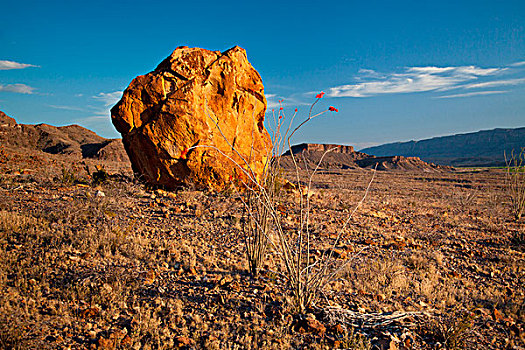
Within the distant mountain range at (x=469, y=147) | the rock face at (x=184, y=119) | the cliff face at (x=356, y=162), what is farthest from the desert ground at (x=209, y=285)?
the distant mountain range at (x=469, y=147)

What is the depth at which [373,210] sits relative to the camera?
8.26 m

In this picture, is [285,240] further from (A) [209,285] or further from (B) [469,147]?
(B) [469,147]

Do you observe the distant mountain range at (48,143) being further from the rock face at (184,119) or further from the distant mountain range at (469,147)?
the distant mountain range at (469,147)

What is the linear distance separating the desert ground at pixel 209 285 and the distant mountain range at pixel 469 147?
341 feet

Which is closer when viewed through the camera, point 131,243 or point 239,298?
point 239,298

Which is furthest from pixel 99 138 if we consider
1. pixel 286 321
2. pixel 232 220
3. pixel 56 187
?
pixel 286 321

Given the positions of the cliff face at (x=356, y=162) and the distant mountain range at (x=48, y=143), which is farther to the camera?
the cliff face at (x=356, y=162)

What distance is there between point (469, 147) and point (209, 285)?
150005mm

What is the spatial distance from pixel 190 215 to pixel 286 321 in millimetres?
3470

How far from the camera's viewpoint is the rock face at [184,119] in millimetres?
7219

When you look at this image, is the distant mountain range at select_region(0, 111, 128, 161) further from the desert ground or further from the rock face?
the desert ground

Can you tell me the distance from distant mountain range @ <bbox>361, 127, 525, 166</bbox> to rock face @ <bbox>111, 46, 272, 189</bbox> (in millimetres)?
102896

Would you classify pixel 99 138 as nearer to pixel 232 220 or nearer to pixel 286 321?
pixel 232 220

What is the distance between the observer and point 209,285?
341 centimetres
